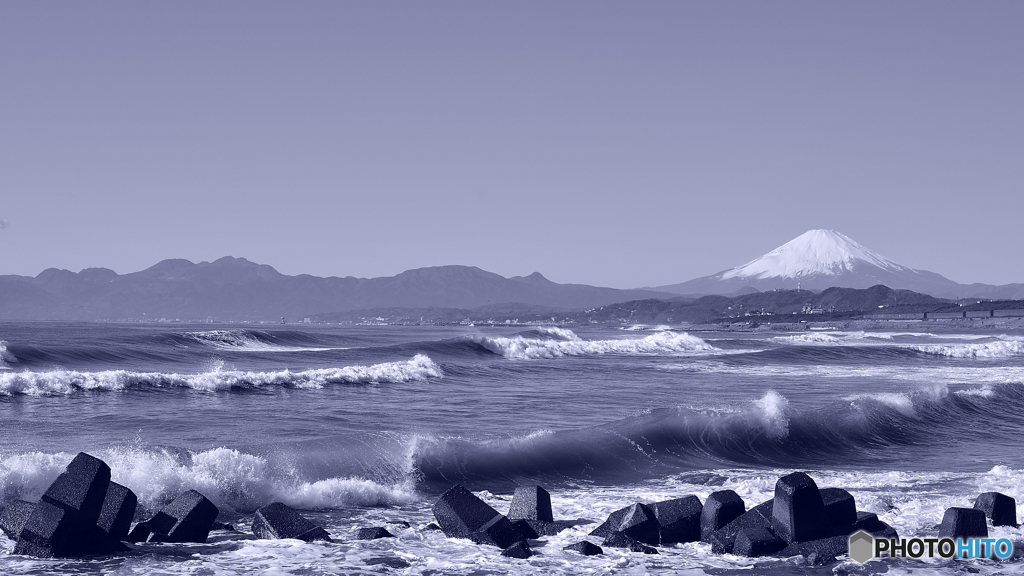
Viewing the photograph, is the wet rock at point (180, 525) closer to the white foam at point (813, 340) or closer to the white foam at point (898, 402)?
the white foam at point (898, 402)

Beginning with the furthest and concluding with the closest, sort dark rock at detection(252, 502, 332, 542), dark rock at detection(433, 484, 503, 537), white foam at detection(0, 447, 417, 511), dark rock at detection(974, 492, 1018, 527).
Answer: white foam at detection(0, 447, 417, 511) → dark rock at detection(974, 492, 1018, 527) → dark rock at detection(433, 484, 503, 537) → dark rock at detection(252, 502, 332, 542)

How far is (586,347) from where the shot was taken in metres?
49.8

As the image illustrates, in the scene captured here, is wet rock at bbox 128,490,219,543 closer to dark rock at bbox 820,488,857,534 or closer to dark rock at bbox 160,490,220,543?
dark rock at bbox 160,490,220,543

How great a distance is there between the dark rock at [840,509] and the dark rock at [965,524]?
2.73 ft

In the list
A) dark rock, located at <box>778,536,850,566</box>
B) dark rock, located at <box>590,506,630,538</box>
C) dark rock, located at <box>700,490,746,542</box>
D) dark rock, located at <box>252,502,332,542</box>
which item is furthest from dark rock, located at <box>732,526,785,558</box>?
dark rock, located at <box>252,502,332,542</box>

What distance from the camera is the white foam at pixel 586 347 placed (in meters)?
43.8

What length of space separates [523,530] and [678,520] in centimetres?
149

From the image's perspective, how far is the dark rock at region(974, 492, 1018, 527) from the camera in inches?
359

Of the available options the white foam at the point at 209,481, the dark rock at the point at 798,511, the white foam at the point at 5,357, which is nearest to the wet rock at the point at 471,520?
the white foam at the point at 209,481

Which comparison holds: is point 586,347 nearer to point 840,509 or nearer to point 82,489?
point 840,509

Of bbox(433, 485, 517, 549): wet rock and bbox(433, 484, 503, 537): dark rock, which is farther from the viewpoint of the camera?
bbox(433, 484, 503, 537): dark rock

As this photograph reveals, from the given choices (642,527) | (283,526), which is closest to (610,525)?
(642,527)

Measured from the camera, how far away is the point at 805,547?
822cm

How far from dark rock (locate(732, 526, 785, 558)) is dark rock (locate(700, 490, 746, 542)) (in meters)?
0.44
